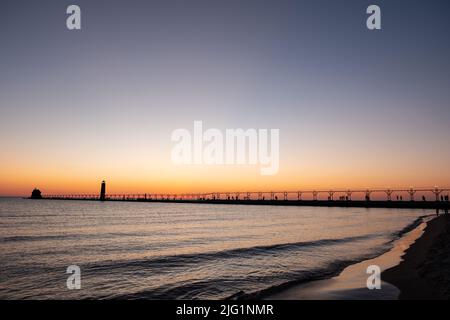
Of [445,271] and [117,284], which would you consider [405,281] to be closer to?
[445,271]

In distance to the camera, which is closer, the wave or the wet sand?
the wet sand

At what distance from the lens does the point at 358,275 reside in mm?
13992

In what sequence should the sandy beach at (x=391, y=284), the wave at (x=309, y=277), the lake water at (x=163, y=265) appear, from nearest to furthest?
the sandy beach at (x=391, y=284), the wave at (x=309, y=277), the lake water at (x=163, y=265)

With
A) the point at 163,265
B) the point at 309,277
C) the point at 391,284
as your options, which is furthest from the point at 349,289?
the point at 163,265

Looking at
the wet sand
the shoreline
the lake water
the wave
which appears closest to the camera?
the shoreline

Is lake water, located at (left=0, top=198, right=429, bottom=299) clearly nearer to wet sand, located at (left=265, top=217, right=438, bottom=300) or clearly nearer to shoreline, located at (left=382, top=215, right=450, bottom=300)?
wet sand, located at (left=265, top=217, right=438, bottom=300)

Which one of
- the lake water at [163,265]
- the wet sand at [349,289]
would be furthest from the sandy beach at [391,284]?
the lake water at [163,265]

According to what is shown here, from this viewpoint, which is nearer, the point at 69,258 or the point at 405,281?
the point at 405,281

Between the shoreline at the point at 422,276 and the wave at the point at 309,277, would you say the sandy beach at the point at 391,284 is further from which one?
the wave at the point at 309,277

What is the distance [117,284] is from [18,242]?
56.7 ft

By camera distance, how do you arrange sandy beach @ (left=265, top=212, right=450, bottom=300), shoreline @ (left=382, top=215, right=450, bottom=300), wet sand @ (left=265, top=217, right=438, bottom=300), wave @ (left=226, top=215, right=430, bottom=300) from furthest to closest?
1. wave @ (left=226, top=215, right=430, bottom=300)
2. wet sand @ (left=265, top=217, right=438, bottom=300)
3. sandy beach @ (left=265, top=212, right=450, bottom=300)
4. shoreline @ (left=382, top=215, right=450, bottom=300)

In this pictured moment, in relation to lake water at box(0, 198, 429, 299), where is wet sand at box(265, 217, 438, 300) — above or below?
above

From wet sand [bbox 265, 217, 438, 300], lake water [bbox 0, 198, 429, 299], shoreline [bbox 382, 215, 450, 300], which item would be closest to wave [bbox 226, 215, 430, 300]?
lake water [bbox 0, 198, 429, 299]
